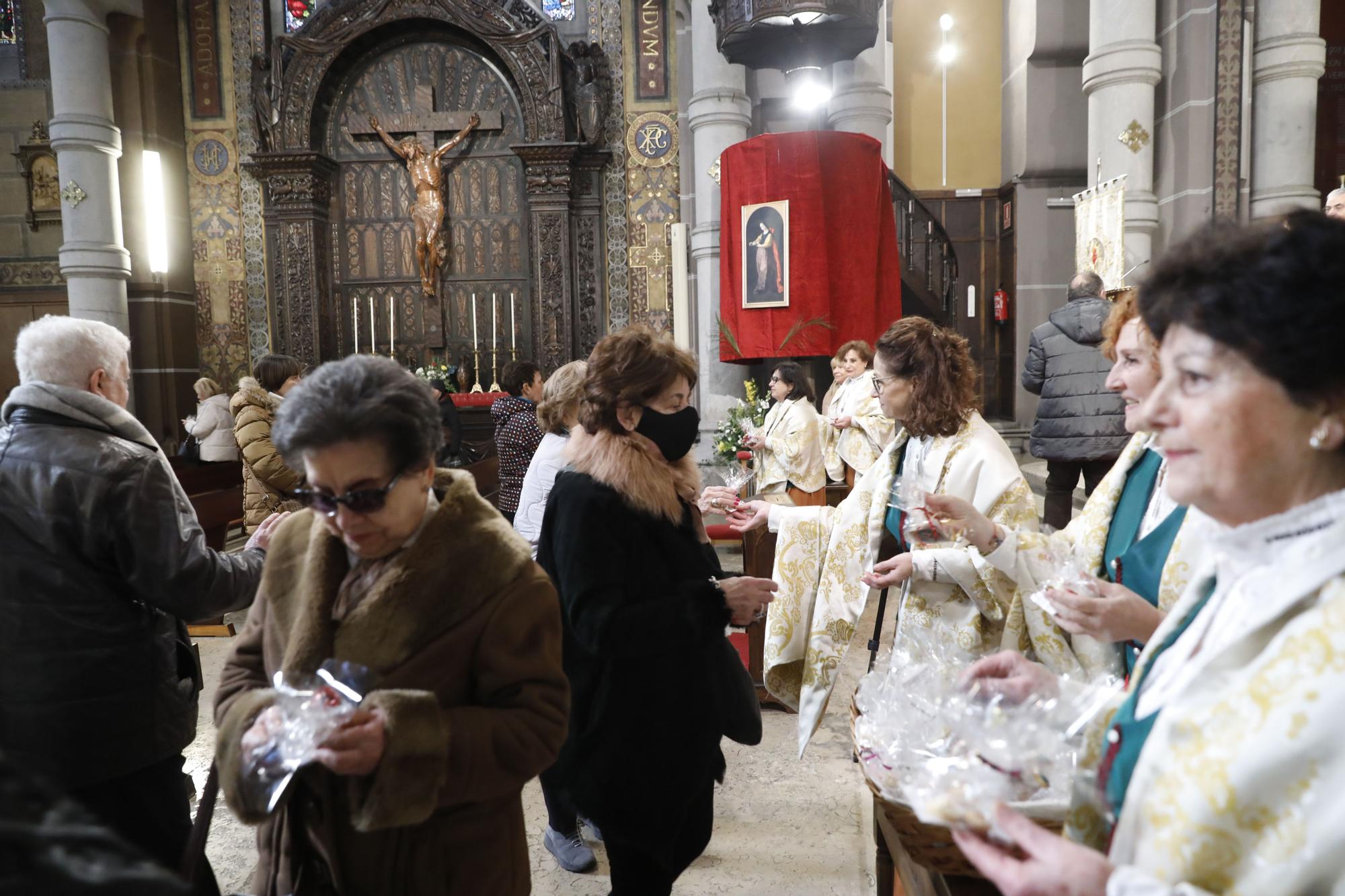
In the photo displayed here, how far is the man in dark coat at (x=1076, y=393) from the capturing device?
5148 millimetres

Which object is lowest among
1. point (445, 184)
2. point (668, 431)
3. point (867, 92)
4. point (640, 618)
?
point (640, 618)

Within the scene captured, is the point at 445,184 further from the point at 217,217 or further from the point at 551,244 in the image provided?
the point at 217,217

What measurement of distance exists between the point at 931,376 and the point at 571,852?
1.97 metres

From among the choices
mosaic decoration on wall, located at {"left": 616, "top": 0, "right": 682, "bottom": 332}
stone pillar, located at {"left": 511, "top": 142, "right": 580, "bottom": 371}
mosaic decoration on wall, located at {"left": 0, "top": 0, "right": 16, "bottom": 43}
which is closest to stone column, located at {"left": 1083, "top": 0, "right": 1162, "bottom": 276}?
mosaic decoration on wall, located at {"left": 616, "top": 0, "right": 682, "bottom": 332}

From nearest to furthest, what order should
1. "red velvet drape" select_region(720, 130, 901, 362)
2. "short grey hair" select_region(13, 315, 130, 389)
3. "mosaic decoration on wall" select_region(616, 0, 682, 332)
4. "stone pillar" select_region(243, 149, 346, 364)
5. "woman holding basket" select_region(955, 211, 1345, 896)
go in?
"woman holding basket" select_region(955, 211, 1345, 896) → "short grey hair" select_region(13, 315, 130, 389) → "red velvet drape" select_region(720, 130, 901, 362) → "mosaic decoration on wall" select_region(616, 0, 682, 332) → "stone pillar" select_region(243, 149, 346, 364)

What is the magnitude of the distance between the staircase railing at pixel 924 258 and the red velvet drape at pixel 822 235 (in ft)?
6.13

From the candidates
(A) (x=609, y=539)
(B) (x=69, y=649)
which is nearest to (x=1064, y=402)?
(A) (x=609, y=539)

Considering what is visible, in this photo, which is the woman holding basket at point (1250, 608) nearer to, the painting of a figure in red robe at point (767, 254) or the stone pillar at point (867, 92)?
the painting of a figure in red robe at point (767, 254)

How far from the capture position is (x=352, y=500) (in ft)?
4.43


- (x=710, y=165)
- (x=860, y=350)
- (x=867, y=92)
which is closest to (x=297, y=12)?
(x=710, y=165)

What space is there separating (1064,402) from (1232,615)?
471 centimetres

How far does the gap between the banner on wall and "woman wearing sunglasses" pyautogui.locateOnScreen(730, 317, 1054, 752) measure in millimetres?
4465

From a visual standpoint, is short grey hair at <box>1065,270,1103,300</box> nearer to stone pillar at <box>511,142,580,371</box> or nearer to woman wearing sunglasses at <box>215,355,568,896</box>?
woman wearing sunglasses at <box>215,355,568,896</box>

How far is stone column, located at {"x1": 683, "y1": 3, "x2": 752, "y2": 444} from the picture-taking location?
7961 mm
